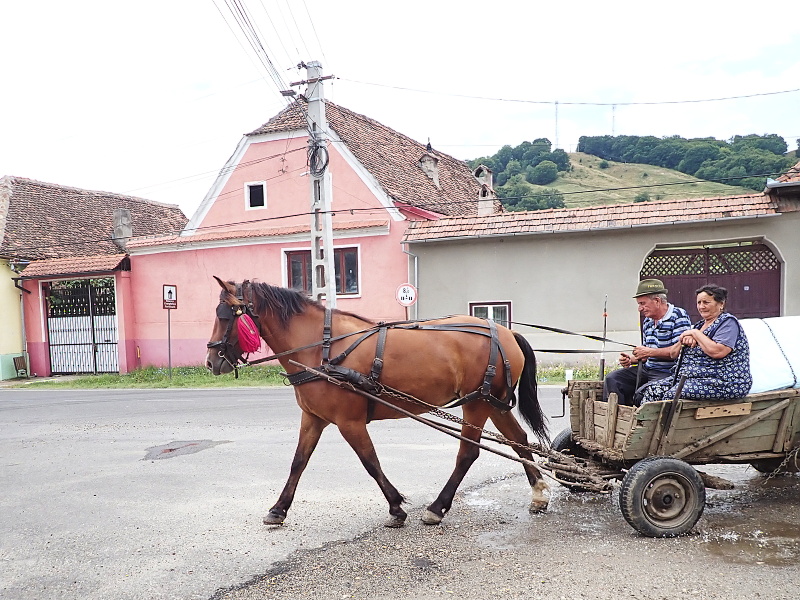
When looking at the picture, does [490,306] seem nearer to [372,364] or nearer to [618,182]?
[372,364]

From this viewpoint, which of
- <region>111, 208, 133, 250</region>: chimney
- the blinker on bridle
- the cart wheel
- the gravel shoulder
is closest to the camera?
the gravel shoulder

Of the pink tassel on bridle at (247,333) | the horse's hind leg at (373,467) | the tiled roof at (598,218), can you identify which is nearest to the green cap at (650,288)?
the horse's hind leg at (373,467)

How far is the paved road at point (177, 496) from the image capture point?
393cm

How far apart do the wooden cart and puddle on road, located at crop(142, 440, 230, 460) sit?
16.1 feet

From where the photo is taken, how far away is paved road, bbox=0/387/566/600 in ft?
12.9

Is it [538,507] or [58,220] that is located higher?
[58,220]

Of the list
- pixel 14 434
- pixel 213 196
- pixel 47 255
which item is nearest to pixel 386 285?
pixel 213 196

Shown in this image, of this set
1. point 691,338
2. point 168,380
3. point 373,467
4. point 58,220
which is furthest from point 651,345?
point 58,220

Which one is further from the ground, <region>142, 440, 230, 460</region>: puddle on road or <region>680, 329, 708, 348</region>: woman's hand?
<region>680, 329, 708, 348</region>: woman's hand

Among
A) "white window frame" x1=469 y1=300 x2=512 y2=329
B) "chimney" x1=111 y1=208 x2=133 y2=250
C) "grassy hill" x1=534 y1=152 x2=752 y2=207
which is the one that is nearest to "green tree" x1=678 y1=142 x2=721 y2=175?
"grassy hill" x1=534 y1=152 x2=752 y2=207

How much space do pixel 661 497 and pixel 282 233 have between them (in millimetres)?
14863

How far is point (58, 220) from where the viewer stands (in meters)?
23.5

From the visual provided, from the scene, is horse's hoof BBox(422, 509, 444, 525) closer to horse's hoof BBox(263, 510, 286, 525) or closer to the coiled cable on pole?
horse's hoof BBox(263, 510, 286, 525)

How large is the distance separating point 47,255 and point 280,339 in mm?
19850
